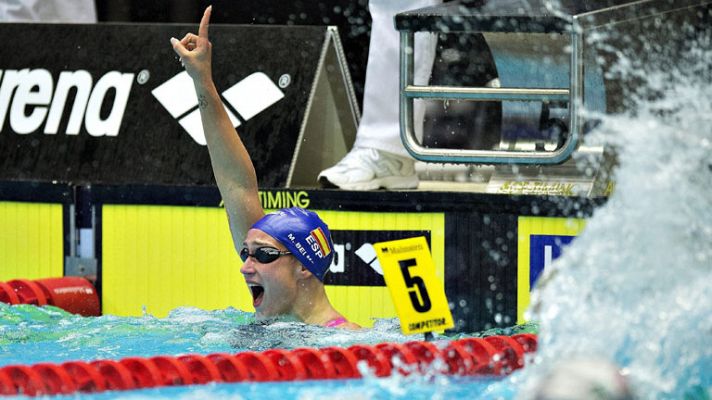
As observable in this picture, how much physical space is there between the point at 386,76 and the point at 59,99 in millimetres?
1336

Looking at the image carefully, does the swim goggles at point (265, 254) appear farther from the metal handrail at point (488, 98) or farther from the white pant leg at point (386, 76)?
the white pant leg at point (386, 76)

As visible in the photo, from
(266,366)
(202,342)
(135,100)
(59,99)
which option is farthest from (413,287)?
(59,99)

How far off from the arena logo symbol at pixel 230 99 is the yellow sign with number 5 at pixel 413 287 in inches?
80.2

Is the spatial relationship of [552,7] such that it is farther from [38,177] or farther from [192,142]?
[38,177]

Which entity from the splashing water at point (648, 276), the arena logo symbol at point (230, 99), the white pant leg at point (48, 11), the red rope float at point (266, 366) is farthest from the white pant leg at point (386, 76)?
the splashing water at point (648, 276)

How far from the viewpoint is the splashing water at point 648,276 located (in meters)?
2.63

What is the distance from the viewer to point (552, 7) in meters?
4.10

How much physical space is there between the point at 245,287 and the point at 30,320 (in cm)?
72

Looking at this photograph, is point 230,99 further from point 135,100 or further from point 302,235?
point 302,235

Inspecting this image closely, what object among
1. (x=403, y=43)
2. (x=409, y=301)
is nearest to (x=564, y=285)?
(x=409, y=301)

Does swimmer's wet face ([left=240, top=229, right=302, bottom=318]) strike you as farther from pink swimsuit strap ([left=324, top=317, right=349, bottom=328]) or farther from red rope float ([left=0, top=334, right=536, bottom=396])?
red rope float ([left=0, top=334, right=536, bottom=396])

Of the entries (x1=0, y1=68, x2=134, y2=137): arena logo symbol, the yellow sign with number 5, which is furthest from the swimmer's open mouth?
(x1=0, y1=68, x2=134, y2=137): arena logo symbol

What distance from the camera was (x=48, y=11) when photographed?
5.56 metres

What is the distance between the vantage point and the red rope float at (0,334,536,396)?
2949 millimetres
